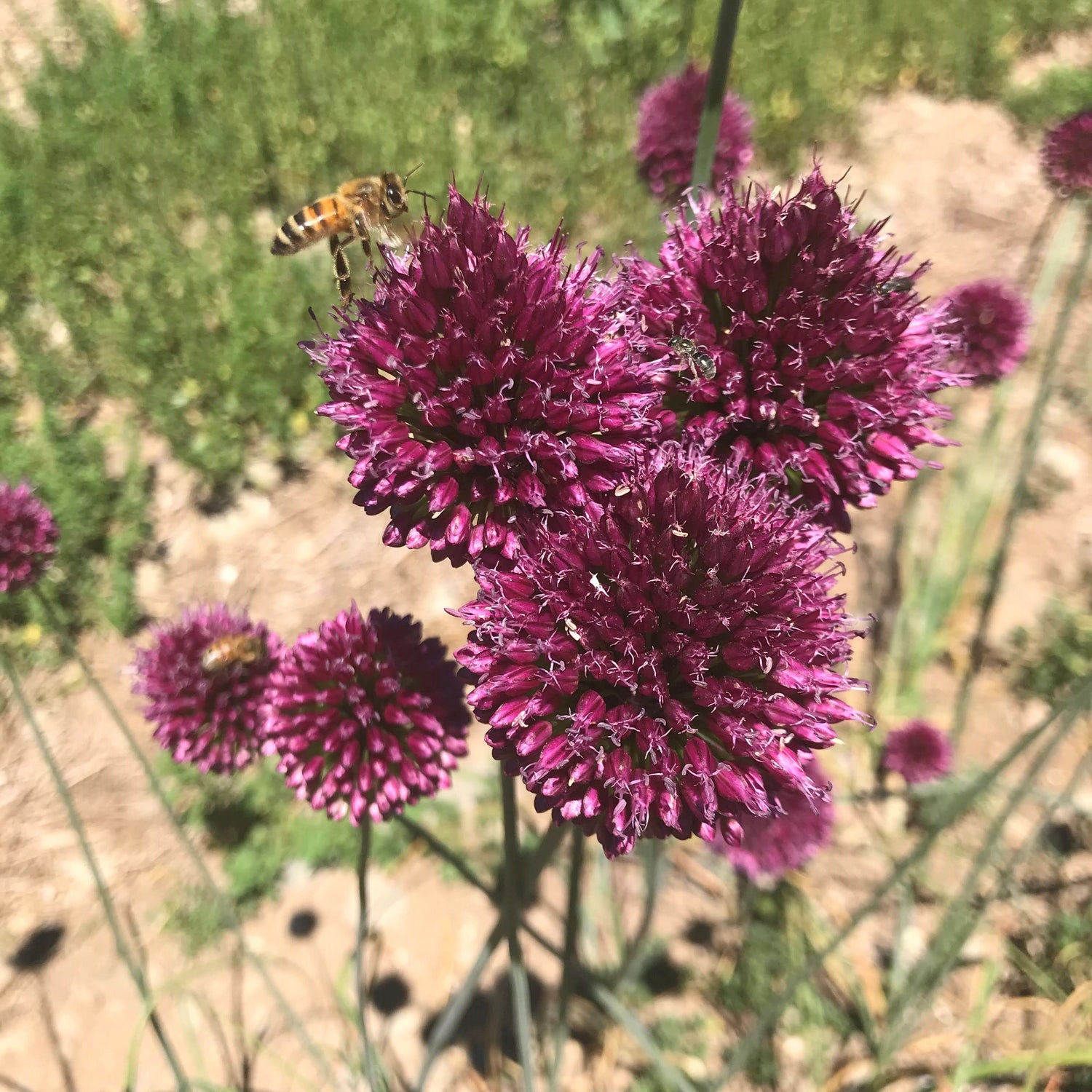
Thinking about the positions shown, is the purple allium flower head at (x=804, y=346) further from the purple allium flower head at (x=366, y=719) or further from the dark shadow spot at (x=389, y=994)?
the dark shadow spot at (x=389, y=994)

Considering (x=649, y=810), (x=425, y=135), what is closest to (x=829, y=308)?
(x=649, y=810)

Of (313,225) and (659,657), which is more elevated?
(313,225)

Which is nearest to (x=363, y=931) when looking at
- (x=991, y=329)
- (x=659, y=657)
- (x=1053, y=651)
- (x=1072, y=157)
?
(x=659, y=657)

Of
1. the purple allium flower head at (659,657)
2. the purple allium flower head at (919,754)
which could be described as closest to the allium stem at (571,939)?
the purple allium flower head at (659,657)

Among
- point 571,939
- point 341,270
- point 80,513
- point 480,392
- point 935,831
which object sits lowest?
point 571,939

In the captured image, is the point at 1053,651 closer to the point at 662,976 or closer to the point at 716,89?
the point at 662,976

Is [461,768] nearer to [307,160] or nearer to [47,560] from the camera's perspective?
[47,560]

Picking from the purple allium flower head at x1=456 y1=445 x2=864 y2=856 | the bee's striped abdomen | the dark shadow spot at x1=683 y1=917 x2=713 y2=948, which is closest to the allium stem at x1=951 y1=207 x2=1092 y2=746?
the dark shadow spot at x1=683 y1=917 x2=713 y2=948
